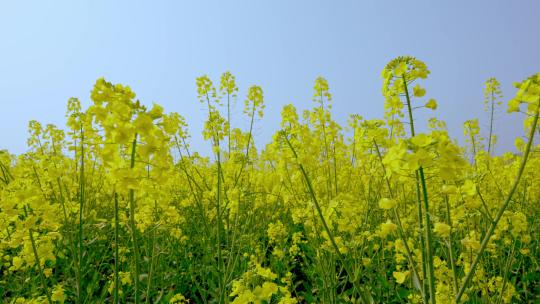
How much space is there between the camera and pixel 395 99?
1720mm

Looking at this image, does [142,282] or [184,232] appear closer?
[142,282]

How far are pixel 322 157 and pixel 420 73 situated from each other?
3382 millimetres

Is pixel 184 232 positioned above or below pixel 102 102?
below

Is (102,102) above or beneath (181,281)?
above

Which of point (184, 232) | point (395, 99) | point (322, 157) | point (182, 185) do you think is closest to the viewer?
point (395, 99)

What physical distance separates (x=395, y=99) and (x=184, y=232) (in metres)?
4.41

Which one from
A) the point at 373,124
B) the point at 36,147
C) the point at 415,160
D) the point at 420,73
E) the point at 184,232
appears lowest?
the point at 184,232

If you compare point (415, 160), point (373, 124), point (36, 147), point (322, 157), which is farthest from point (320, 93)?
point (36, 147)

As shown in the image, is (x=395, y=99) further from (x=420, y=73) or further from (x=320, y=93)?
(x=320, y=93)

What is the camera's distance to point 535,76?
145cm

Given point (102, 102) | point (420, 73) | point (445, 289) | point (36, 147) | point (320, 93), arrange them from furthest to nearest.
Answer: point (36, 147) < point (320, 93) < point (445, 289) < point (420, 73) < point (102, 102)

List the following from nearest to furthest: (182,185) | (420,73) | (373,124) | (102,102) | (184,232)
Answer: (102,102)
(420,73)
(373,124)
(184,232)
(182,185)

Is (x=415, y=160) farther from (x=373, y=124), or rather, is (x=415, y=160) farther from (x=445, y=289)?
(x=445, y=289)

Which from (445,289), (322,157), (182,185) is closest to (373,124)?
(445,289)
